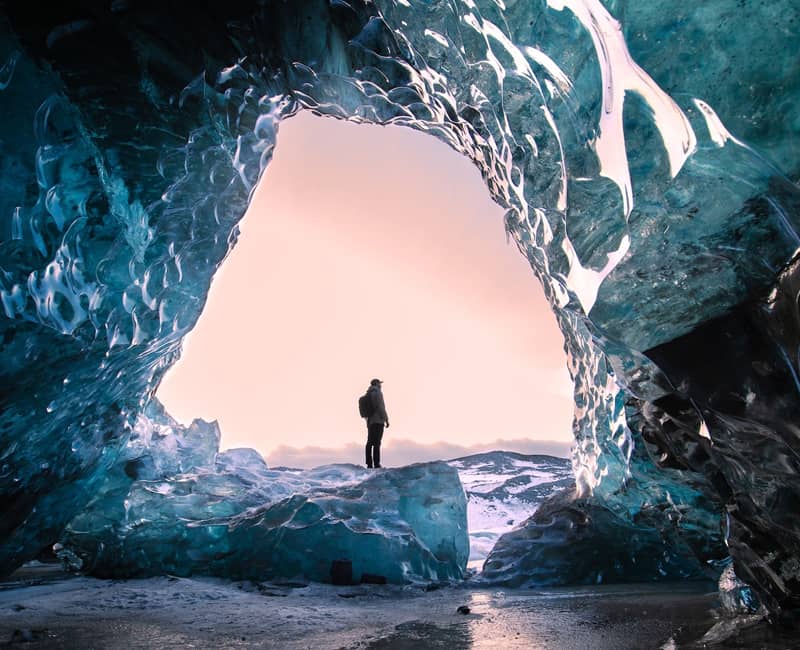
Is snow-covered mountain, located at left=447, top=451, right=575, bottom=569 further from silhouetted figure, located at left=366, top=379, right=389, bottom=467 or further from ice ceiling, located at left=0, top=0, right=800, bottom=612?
ice ceiling, located at left=0, top=0, right=800, bottom=612

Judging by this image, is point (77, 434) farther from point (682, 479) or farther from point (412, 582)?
point (682, 479)

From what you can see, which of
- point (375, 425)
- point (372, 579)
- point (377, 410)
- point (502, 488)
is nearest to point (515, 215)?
point (372, 579)

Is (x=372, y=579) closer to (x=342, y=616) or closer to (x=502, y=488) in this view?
(x=342, y=616)

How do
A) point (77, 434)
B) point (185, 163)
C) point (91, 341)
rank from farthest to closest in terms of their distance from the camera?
1. point (77, 434)
2. point (185, 163)
3. point (91, 341)

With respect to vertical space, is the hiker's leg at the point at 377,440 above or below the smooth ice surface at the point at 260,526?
above

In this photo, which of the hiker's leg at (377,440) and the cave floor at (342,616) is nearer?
the cave floor at (342,616)

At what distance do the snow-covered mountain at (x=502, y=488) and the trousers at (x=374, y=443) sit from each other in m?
1.24

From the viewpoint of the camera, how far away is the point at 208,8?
288 cm

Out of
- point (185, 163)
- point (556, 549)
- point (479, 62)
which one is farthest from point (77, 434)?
point (556, 549)

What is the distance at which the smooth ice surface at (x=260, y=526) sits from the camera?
14.0 ft

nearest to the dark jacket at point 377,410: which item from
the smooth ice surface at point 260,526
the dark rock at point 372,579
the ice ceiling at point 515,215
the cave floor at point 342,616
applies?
the smooth ice surface at point 260,526

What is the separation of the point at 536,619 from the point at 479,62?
284cm

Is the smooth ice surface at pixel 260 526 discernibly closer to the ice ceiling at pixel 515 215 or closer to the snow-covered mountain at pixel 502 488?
the ice ceiling at pixel 515 215

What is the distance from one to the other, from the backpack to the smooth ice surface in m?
2.06
